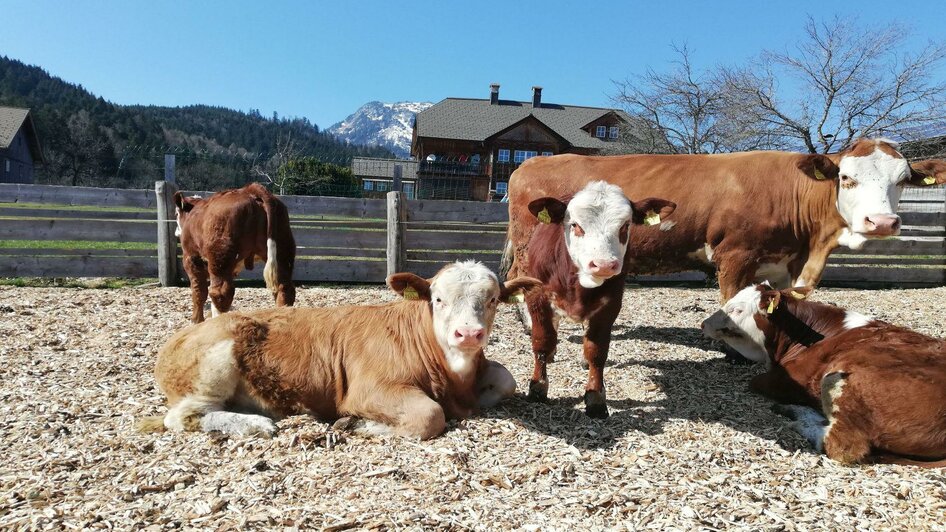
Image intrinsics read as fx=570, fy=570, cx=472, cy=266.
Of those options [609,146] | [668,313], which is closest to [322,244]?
[668,313]

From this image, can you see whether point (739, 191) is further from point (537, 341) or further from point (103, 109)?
point (103, 109)

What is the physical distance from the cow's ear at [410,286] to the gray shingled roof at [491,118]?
41697mm

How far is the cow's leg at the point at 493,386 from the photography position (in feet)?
13.7

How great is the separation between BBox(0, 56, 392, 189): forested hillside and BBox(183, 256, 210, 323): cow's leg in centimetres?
835

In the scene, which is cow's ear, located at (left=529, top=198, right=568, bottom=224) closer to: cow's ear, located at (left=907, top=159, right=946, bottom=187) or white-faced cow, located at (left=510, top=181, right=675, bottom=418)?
white-faced cow, located at (left=510, top=181, right=675, bottom=418)

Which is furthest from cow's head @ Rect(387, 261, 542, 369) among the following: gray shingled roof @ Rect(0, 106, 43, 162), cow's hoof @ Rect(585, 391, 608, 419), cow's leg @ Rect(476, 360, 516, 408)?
gray shingled roof @ Rect(0, 106, 43, 162)

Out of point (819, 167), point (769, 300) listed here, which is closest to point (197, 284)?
point (769, 300)

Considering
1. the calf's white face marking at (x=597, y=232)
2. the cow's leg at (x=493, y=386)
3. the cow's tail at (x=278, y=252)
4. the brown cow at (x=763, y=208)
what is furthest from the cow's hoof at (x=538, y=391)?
the cow's tail at (x=278, y=252)

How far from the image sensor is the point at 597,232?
12.4 ft

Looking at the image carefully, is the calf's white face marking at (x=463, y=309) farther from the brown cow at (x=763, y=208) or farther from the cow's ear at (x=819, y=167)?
the cow's ear at (x=819, y=167)

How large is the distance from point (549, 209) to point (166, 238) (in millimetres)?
8053

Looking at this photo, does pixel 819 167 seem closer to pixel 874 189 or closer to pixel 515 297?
pixel 874 189

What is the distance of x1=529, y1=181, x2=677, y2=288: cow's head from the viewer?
3664 millimetres

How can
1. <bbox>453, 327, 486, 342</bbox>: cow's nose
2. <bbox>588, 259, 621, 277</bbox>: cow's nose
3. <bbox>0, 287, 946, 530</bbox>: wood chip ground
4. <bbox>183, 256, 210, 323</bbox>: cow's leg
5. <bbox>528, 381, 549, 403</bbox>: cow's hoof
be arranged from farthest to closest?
<bbox>183, 256, 210, 323</bbox>: cow's leg < <bbox>528, 381, 549, 403</bbox>: cow's hoof < <bbox>588, 259, 621, 277</bbox>: cow's nose < <bbox>453, 327, 486, 342</bbox>: cow's nose < <bbox>0, 287, 946, 530</bbox>: wood chip ground
